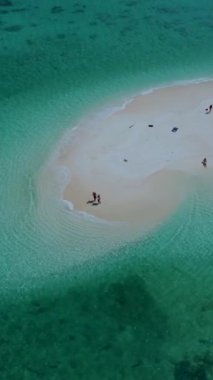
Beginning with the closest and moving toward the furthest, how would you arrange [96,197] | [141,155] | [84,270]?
[84,270], [96,197], [141,155]

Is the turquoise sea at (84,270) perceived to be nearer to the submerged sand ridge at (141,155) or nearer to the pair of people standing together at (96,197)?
the submerged sand ridge at (141,155)

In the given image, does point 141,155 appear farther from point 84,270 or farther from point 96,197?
point 84,270

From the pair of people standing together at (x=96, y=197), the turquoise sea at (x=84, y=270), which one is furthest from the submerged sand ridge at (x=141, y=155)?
the turquoise sea at (x=84, y=270)

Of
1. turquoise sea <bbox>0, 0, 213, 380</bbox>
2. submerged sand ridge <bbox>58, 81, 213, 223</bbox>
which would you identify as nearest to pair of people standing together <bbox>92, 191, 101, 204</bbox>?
submerged sand ridge <bbox>58, 81, 213, 223</bbox>

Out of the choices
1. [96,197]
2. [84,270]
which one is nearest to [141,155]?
[96,197]

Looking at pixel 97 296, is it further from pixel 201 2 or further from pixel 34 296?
pixel 201 2
